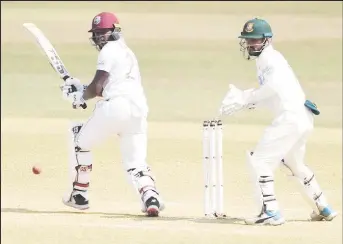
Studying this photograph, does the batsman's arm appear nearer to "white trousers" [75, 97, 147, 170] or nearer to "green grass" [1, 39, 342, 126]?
"white trousers" [75, 97, 147, 170]

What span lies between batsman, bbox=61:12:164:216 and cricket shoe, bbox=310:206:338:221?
114 centimetres

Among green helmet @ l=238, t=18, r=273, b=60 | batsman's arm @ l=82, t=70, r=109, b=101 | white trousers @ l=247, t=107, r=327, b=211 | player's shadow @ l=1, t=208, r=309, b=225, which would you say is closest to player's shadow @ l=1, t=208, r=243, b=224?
player's shadow @ l=1, t=208, r=309, b=225

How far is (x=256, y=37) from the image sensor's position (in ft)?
29.3

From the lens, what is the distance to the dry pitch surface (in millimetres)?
8453

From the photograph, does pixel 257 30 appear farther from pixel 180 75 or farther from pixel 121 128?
pixel 180 75

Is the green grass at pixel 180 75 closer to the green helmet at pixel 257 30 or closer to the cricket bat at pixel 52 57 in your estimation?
the cricket bat at pixel 52 57

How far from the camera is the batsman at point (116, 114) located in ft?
29.7

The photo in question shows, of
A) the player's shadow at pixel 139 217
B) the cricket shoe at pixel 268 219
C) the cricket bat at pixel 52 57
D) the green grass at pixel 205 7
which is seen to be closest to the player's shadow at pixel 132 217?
the player's shadow at pixel 139 217

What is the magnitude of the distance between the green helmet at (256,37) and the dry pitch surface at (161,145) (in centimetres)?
126

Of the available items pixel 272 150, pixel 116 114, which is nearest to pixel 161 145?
pixel 116 114

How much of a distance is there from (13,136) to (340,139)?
381 centimetres

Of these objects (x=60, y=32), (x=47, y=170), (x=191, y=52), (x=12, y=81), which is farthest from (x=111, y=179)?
(x=60, y=32)

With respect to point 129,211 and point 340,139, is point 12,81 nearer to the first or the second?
point 340,139

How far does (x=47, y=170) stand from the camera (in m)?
12.4
